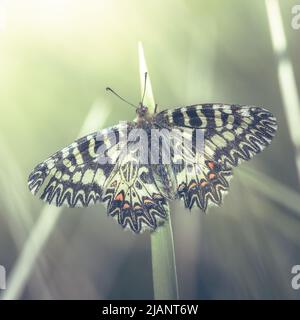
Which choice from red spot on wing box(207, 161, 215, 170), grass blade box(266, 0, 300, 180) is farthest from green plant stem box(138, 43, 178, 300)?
grass blade box(266, 0, 300, 180)

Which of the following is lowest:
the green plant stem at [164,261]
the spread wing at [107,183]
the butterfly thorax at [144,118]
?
the green plant stem at [164,261]

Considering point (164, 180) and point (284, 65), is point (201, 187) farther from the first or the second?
point (284, 65)

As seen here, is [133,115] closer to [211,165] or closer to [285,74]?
[211,165]

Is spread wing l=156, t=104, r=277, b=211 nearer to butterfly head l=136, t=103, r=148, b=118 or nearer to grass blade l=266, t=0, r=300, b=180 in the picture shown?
butterfly head l=136, t=103, r=148, b=118

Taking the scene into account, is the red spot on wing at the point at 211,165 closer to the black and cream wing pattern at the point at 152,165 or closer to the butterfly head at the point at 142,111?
the black and cream wing pattern at the point at 152,165

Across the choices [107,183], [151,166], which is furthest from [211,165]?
[107,183]

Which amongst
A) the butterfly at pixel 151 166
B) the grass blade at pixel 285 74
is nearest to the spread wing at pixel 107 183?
the butterfly at pixel 151 166
